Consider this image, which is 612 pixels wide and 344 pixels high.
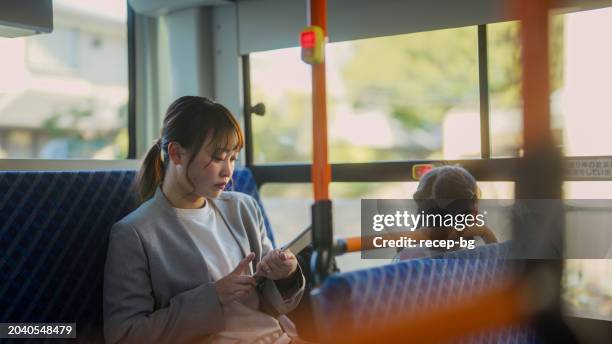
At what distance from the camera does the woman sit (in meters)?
1.68

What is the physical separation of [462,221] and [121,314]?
41.4 inches

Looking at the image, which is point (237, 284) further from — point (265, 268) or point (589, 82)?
point (589, 82)

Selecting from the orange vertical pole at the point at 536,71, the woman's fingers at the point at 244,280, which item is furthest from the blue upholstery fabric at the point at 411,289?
the woman's fingers at the point at 244,280

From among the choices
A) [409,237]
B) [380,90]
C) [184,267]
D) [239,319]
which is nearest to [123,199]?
[184,267]

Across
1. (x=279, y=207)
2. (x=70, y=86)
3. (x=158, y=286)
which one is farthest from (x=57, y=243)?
(x=70, y=86)

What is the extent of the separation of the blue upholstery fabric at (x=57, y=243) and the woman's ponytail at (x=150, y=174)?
94 millimetres

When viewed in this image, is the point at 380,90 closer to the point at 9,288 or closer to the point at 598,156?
the point at 598,156

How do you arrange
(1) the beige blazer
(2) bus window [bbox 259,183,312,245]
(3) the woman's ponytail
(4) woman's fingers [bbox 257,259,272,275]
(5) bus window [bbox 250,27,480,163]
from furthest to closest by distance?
(5) bus window [bbox 250,27,480,163] → (2) bus window [bbox 259,183,312,245] → (3) the woman's ponytail → (4) woman's fingers [bbox 257,259,272,275] → (1) the beige blazer

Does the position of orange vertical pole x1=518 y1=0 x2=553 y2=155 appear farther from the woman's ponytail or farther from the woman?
the woman's ponytail

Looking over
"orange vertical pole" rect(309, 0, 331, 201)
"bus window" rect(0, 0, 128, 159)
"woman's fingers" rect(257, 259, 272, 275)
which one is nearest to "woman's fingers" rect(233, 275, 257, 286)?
"woman's fingers" rect(257, 259, 272, 275)

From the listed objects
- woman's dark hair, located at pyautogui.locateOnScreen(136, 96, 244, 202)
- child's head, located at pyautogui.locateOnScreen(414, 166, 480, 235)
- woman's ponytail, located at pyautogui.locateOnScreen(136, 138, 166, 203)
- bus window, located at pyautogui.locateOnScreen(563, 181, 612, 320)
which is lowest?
bus window, located at pyautogui.locateOnScreen(563, 181, 612, 320)

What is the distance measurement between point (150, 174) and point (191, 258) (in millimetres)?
354

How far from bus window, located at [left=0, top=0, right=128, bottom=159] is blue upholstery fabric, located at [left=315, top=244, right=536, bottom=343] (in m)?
1.53

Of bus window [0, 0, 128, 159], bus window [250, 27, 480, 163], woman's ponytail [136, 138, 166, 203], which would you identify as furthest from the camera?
bus window [250, 27, 480, 163]
